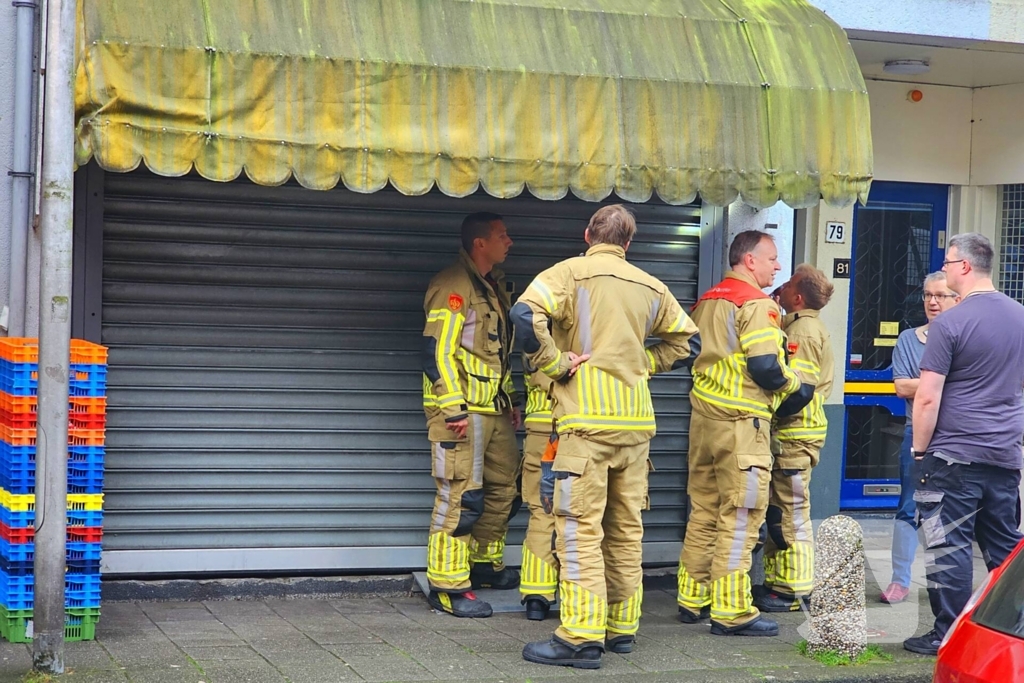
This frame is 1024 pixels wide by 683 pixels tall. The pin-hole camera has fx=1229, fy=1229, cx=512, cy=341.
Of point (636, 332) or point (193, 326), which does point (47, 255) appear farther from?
point (636, 332)

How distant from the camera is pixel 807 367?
6.98 metres

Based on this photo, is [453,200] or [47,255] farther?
[453,200]

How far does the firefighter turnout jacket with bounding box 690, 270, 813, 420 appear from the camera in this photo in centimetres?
648

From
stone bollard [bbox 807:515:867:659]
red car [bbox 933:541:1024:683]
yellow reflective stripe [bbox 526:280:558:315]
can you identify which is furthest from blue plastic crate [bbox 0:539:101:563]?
red car [bbox 933:541:1024:683]

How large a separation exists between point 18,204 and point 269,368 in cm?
164

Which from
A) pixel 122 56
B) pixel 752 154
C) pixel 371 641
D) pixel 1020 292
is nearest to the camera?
pixel 122 56

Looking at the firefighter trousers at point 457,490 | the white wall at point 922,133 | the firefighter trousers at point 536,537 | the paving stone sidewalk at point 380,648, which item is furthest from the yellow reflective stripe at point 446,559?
the white wall at point 922,133

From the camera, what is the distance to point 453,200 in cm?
743

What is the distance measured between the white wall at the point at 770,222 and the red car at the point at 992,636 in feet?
13.9

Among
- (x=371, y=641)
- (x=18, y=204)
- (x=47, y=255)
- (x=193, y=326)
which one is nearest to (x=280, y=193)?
(x=193, y=326)

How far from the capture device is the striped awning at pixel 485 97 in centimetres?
581

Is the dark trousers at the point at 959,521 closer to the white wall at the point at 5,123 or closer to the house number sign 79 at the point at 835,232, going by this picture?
the house number sign 79 at the point at 835,232

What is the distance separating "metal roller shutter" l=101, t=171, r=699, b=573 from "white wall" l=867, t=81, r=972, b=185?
3.10 m

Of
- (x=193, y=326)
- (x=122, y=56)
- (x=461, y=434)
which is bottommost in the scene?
(x=461, y=434)
